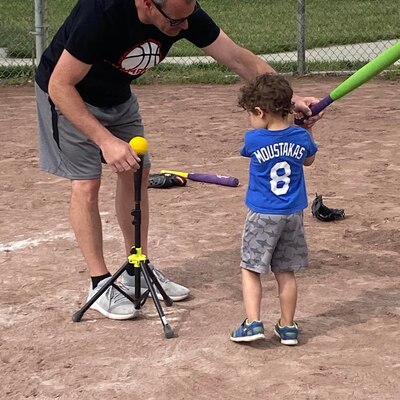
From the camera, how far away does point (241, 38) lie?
588 inches

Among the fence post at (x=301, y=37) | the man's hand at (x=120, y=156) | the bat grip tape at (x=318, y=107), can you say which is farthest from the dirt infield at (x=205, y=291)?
the fence post at (x=301, y=37)

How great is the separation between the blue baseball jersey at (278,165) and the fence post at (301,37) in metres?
7.84

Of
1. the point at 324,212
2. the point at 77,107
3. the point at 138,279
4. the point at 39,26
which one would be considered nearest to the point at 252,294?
the point at 138,279

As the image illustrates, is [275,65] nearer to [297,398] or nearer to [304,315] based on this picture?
[304,315]

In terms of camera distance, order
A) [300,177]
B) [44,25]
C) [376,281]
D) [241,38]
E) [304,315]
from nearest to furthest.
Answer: [300,177] < [304,315] < [376,281] < [44,25] < [241,38]

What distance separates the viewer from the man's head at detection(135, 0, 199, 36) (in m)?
4.45

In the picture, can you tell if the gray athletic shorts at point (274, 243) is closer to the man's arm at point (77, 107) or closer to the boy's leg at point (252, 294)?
the boy's leg at point (252, 294)

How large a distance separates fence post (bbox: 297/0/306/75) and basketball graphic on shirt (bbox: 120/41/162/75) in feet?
24.5

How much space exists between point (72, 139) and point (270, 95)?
1.16m

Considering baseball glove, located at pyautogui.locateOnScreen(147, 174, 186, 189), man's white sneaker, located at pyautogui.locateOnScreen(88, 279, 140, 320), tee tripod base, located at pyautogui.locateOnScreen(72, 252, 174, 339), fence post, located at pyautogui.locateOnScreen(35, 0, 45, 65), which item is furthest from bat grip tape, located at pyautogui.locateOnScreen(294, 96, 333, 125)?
fence post, located at pyautogui.locateOnScreen(35, 0, 45, 65)

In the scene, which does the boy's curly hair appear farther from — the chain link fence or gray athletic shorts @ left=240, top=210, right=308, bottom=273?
the chain link fence

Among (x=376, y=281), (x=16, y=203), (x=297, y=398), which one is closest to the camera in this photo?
(x=297, y=398)

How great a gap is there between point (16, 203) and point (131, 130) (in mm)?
2173

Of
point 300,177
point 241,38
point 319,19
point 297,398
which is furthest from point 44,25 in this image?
point 297,398
